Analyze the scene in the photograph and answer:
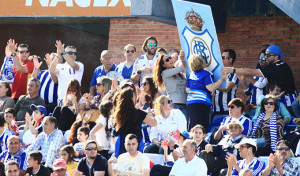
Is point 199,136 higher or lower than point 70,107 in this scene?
lower

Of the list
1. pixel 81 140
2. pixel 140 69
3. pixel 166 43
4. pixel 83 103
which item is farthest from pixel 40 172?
pixel 166 43

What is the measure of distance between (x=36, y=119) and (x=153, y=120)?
351 centimetres

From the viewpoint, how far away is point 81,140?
40.1ft

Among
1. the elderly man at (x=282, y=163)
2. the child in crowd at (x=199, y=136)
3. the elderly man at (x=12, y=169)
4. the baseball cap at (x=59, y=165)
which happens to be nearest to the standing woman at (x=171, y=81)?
the child in crowd at (x=199, y=136)

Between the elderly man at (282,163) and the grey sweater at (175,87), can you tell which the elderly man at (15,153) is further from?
the elderly man at (282,163)

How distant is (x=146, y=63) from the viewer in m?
13.7

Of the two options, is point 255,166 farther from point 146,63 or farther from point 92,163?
point 146,63

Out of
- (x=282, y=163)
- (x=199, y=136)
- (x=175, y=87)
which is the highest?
(x=175, y=87)

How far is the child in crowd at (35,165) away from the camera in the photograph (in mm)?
11703

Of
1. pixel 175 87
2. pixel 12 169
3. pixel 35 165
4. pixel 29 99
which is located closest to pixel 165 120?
pixel 175 87

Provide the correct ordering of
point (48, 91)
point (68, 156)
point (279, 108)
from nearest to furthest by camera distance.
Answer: point (68, 156), point (279, 108), point (48, 91)

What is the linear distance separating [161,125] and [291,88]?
250cm

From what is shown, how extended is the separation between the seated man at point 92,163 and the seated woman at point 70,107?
2269 mm

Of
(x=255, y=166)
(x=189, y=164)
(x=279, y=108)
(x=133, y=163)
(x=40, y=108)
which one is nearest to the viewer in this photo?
(x=255, y=166)
